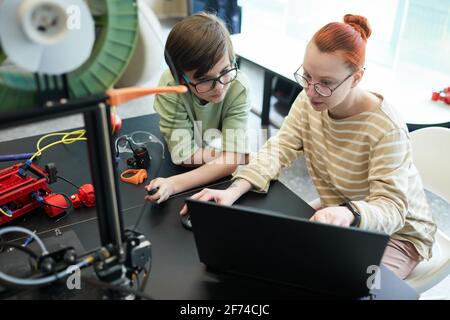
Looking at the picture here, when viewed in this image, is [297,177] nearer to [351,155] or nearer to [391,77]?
[391,77]

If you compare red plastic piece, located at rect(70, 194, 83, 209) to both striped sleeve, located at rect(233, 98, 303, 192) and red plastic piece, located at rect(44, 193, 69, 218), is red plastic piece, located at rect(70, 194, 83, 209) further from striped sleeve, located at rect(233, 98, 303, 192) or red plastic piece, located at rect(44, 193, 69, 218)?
striped sleeve, located at rect(233, 98, 303, 192)

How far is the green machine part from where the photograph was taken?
1.95 feet

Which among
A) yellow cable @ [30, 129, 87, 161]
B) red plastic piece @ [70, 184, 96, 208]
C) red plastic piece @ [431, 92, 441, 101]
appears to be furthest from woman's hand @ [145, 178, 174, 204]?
red plastic piece @ [431, 92, 441, 101]

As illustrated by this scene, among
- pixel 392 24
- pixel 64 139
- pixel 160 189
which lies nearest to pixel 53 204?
pixel 160 189

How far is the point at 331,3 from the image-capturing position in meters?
2.88

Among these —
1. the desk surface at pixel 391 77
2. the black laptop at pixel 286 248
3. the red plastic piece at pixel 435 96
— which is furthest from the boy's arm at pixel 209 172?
the red plastic piece at pixel 435 96

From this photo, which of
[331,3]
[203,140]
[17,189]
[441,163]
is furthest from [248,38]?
[17,189]

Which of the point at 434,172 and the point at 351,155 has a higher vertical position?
the point at 351,155

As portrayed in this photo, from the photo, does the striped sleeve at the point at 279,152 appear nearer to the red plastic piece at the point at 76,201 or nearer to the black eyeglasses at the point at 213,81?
the black eyeglasses at the point at 213,81

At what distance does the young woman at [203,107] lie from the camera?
1.16 meters

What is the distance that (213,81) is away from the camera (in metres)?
1.22

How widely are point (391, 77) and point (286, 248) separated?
1.99 m

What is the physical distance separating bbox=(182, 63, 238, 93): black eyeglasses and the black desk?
25cm
